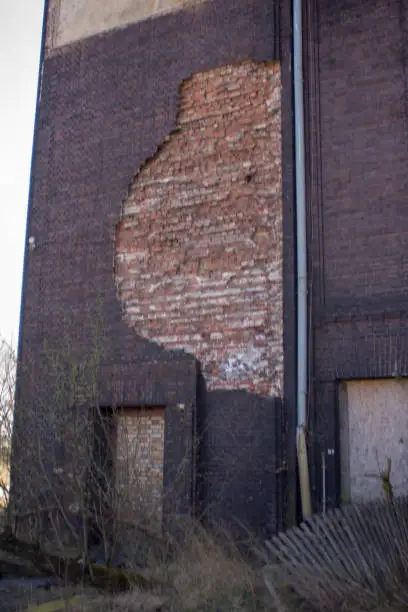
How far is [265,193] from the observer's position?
8969 mm

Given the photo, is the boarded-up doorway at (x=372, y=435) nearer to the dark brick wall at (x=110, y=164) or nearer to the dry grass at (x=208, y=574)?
the dry grass at (x=208, y=574)

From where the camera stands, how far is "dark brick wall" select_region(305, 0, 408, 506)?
7973 mm

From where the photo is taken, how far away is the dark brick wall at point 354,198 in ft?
26.2

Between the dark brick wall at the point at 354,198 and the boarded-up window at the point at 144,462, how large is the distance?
2014mm

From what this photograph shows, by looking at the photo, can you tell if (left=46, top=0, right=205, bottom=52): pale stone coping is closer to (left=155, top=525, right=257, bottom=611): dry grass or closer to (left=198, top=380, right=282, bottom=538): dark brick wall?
(left=198, top=380, right=282, bottom=538): dark brick wall

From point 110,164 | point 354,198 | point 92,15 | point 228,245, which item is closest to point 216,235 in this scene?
point 228,245

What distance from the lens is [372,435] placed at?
7.96 m

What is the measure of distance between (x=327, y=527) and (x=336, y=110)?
488 centimetres

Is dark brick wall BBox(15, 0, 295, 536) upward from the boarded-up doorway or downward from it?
upward

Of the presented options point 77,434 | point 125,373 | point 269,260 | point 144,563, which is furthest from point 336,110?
point 144,563

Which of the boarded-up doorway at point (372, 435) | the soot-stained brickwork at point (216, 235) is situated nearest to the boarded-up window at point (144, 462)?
the soot-stained brickwork at point (216, 235)

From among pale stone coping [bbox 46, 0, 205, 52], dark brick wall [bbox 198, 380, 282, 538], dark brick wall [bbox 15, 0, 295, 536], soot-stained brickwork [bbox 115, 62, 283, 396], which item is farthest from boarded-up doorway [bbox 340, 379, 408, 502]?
pale stone coping [bbox 46, 0, 205, 52]

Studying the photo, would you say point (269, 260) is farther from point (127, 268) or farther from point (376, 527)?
point (376, 527)

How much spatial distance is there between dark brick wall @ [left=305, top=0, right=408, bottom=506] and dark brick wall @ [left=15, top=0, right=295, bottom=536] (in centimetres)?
44
